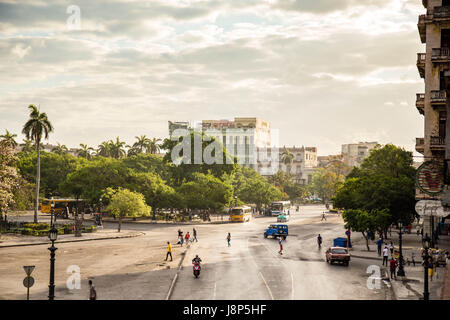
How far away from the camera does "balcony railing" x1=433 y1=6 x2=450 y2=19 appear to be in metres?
43.8

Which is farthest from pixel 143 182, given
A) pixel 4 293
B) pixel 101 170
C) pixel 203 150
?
pixel 4 293

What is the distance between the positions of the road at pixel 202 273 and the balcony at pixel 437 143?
37.3ft

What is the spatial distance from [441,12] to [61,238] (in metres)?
44.4

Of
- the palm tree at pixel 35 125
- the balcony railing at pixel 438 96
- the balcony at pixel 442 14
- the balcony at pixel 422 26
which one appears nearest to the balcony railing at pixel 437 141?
the balcony railing at pixel 438 96

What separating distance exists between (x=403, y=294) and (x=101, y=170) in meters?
65.0

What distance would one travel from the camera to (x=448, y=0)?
43.9 meters

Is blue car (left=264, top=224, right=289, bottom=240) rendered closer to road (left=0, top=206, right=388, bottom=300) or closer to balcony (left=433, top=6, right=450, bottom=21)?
road (left=0, top=206, right=388, bottom=300)

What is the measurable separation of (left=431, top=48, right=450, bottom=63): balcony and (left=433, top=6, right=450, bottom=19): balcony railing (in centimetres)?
290

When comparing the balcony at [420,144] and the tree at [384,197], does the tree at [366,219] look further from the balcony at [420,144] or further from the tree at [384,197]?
the balcony at [420,144]

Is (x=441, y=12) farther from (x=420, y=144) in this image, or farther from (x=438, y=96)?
(x=420, y=144)

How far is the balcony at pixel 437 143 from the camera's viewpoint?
138 feet

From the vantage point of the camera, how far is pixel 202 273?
3316 cm
